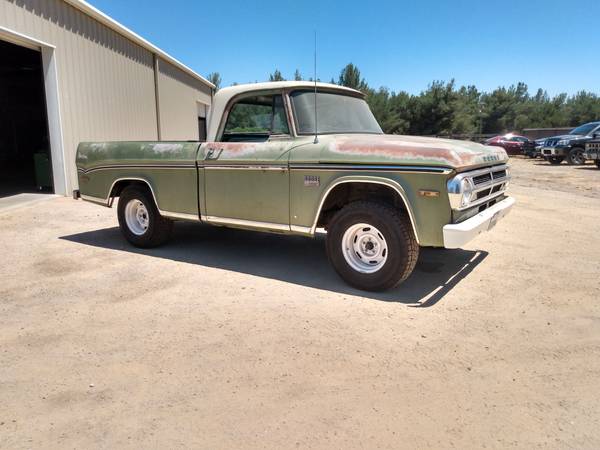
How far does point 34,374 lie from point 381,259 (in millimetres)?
2868

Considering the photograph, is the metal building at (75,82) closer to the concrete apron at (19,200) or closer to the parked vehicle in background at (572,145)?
the concrete apron at (19,200)

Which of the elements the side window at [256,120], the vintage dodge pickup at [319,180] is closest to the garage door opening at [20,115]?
the vintage dodge pickup at [319,180]

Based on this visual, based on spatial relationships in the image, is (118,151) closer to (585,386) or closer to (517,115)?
(585,386)

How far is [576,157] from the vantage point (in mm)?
20094

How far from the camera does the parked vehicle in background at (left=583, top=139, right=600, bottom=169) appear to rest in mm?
17625

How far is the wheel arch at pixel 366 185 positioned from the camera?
3.98 m

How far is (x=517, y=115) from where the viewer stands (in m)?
62.1

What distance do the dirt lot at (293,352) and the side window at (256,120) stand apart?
1.47 m

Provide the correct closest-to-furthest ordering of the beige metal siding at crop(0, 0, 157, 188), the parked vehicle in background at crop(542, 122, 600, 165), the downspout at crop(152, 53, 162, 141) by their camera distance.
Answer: the beige metal siding at crop(0, 0, 157, 188)
the downspout at crop(152, 53, 162, 141)
the parked vehicle in background at crop(542, 122, 600, 165)

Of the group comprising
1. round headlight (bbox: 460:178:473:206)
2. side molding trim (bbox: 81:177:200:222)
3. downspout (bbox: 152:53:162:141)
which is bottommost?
side molding trim (bbox: 81:177:200:222)

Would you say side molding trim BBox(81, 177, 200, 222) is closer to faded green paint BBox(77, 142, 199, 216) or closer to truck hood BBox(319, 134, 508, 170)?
faded green paint BBox(77, 142, 199, 216)

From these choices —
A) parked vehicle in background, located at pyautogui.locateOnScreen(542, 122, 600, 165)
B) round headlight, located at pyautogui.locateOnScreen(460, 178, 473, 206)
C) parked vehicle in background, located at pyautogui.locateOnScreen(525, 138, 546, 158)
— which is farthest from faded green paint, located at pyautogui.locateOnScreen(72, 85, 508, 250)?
parked vehicle in background, located at pyautogui.locateOnScreen(525, 138, 546, 158)

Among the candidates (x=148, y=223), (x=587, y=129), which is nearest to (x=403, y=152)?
(x=148, y=223)

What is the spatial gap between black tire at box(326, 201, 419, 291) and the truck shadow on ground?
148 mm
